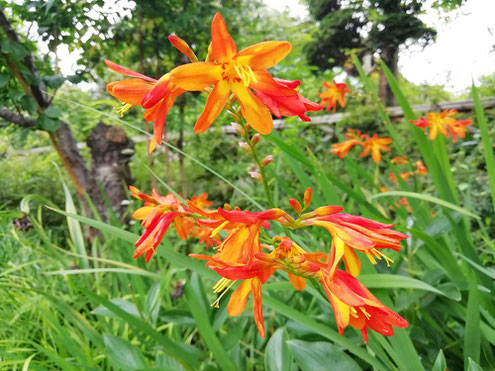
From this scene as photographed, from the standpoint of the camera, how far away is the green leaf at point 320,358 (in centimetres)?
55

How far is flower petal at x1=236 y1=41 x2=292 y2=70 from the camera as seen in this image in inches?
16.0

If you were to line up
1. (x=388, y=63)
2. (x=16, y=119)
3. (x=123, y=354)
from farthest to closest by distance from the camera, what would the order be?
(x=388, y=63) → (x=16, y=119) → (x=123, y=354)

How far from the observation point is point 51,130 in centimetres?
142

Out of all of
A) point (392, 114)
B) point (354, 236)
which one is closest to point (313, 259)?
point (354, 236)

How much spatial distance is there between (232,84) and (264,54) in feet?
0.16

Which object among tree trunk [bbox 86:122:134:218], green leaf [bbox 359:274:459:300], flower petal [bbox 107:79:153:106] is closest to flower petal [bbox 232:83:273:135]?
flower petal [bbox 107:79:153:106]

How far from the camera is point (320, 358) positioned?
565 millimetres

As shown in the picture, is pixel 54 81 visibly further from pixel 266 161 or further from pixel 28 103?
pixel 266 161

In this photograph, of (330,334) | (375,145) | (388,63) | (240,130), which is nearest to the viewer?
(240,130)

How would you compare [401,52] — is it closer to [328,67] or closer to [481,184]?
[328,67]

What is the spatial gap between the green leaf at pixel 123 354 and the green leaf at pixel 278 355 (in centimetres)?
25

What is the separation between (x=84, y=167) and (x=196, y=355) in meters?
1.42

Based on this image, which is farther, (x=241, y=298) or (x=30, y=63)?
(x=30, y=63)

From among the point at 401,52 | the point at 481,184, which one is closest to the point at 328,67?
the point at 401,52
